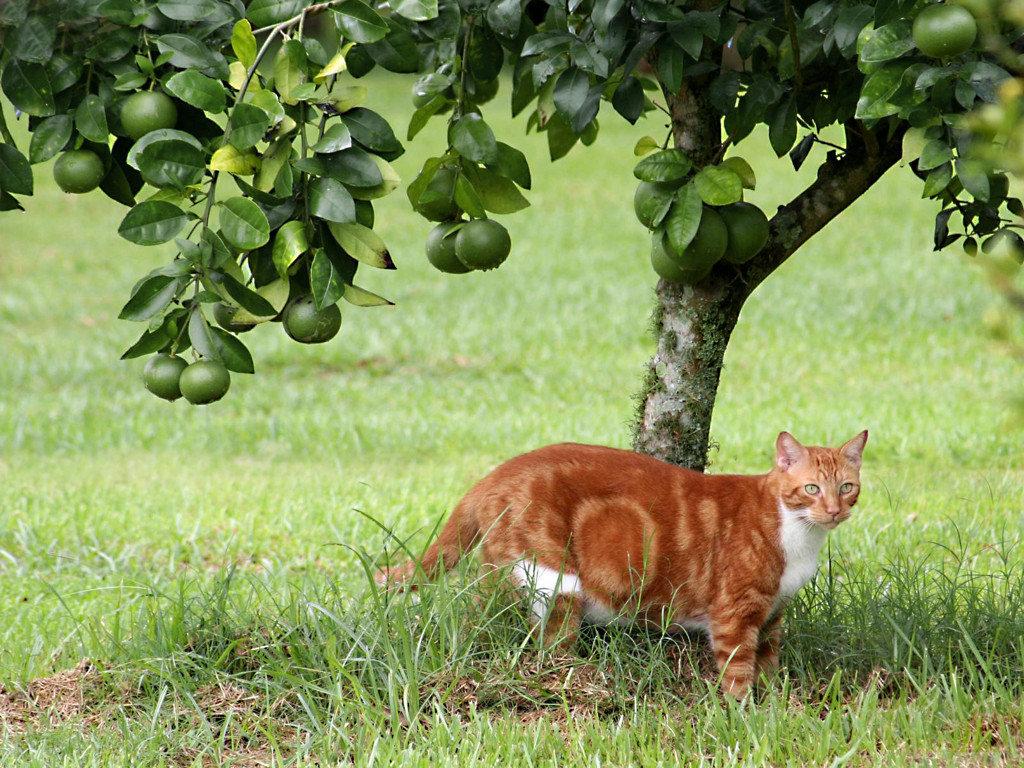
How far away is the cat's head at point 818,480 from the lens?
340cm

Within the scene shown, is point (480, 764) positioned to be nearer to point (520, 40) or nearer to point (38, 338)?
point (520, 40)

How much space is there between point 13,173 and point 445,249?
1.03m

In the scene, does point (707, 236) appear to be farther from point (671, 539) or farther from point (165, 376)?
point (165, 376)

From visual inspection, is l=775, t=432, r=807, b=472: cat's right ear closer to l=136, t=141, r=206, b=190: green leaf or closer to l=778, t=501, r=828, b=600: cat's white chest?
l=778, t=501, r=828, b=600: cat's white chest

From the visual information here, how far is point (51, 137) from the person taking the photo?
274 centimetres

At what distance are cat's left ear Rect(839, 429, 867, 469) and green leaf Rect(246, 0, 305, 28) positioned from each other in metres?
2.02

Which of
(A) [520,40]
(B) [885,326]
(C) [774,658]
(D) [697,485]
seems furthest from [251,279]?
(B) [885,326]

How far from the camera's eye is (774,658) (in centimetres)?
352

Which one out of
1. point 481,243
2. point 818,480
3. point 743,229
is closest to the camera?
point 481,243

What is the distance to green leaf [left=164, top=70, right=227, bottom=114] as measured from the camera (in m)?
2.49

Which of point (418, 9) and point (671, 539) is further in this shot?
point (671, 539)

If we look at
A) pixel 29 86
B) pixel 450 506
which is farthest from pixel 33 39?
pixel 450 506

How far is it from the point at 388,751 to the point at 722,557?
1.16m

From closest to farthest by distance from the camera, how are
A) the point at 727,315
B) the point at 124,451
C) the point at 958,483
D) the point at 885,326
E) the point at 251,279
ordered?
the point at 251,279
the point at 727,315
the point at 958,483
the point at 124,451
the point at 885,326
